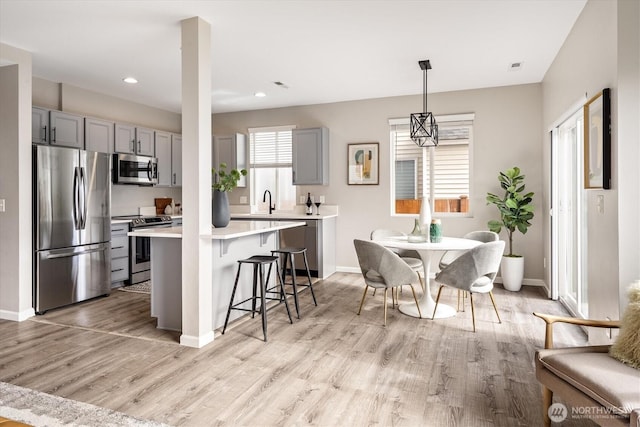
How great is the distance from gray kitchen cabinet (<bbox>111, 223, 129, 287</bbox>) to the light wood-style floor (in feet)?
3.22

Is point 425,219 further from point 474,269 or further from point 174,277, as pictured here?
point 174,277

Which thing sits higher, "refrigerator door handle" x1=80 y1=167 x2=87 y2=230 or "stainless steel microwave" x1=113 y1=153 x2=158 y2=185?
"stainless steel microwave" x1=113 y1=153 x2=158 y2=185

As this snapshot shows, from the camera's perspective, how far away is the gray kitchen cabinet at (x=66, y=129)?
452cm

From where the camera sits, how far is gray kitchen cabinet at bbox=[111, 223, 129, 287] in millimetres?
5020

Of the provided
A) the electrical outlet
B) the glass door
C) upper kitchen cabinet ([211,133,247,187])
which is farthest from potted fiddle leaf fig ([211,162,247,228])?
the glass door

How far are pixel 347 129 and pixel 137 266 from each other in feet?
11.8

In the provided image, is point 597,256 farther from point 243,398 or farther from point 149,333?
point 149,333

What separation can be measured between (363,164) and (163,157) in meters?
3.09

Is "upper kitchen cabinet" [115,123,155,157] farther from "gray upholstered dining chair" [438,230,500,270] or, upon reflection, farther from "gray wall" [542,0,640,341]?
"gray wall" [542,0,640,341]

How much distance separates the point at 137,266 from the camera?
17.7 ft

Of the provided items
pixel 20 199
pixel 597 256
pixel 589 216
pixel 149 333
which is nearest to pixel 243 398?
pixel 149 333

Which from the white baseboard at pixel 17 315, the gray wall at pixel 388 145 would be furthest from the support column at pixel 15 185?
the gray wall at pixel 388 145

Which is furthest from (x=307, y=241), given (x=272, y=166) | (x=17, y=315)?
(x=17, y=315)

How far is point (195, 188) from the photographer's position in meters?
3.16
